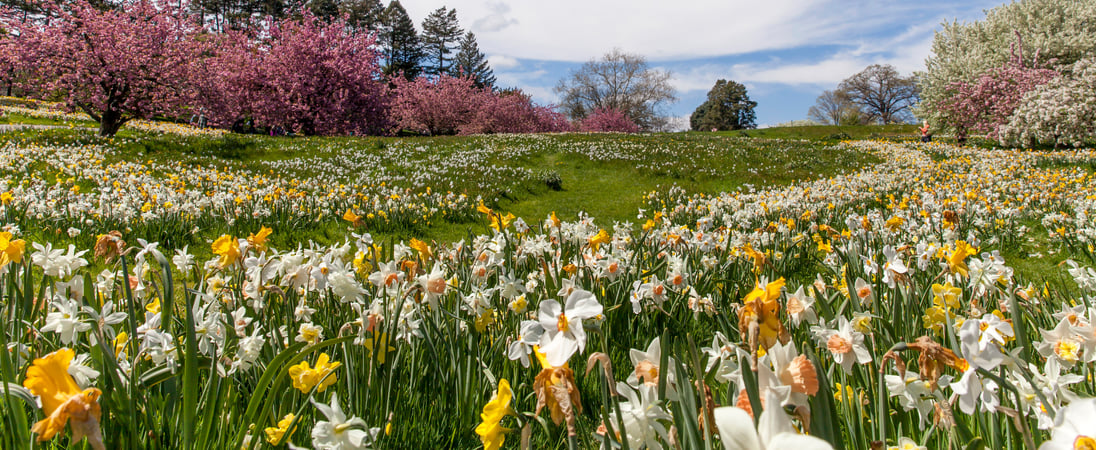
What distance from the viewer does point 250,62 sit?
2388cm

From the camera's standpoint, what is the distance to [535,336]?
109cm

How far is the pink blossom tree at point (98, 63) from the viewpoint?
44.9ft

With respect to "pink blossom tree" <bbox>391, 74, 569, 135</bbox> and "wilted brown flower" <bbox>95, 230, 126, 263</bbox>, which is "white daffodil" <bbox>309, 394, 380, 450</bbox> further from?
"pink blossom tree" <bbox>391, 74, 569, 135</bbox>

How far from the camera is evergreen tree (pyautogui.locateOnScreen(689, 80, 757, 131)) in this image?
214ft

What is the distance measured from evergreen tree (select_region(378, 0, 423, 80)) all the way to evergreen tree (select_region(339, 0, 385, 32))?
0.86 meters

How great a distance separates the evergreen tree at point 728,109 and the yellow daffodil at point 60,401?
67655mm

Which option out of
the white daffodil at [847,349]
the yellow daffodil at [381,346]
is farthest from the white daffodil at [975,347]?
the yellow daffodil at [381,346]

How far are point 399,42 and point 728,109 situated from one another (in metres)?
39.6

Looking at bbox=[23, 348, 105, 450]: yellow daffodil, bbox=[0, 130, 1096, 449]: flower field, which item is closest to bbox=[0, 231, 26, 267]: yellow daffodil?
bbox=[0, 130, 1096, 449]: flower field

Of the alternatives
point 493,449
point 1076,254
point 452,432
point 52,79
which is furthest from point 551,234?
point 52,79

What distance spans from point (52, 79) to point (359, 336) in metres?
18.8

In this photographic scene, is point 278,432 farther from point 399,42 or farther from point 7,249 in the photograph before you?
point 399,42

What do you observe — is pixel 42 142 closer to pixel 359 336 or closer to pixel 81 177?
pixel 81 177

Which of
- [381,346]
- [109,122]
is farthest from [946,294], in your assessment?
[109,122]
